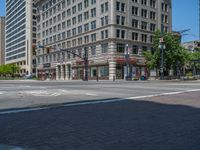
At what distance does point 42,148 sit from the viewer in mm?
5070

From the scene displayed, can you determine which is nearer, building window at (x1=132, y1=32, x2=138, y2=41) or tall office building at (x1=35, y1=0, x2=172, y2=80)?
tall office building at (x1=35, y1=0, x2=172, y2=80)

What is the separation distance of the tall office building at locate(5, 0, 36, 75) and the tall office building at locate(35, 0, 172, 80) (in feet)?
143

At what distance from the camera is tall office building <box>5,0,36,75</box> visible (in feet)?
392

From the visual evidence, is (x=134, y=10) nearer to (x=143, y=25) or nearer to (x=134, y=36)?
(x=143, y=25)

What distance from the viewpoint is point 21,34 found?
131 m

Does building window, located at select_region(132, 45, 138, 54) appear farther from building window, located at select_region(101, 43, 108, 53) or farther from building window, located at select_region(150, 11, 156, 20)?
building window, located at select_region(150, 11, 156, 20)

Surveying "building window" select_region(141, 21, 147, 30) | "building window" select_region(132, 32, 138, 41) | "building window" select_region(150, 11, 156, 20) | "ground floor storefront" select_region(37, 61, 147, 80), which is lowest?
"ground floor storefront" select_region(37, 61, 147, 80)

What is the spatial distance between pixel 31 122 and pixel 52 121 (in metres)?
0.55

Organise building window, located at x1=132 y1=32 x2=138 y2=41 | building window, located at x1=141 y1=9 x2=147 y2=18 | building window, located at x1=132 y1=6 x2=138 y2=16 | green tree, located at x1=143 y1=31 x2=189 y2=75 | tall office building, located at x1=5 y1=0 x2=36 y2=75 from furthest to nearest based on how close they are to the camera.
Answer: tall office building, located at x1=5 y1=0 x2=36 y2=75 < building window, located at x1=141 y1=9 x2=147 y2=18 < building window, located at x1=132 y1=6 x2=138 y2=16 < building window, located at x1=132 y1=32 x2=138 y2=41 < green tree, located at x1=143 y1=31 x2=189 y2=75

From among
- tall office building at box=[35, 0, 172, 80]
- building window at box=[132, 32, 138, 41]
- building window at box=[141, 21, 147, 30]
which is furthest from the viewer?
building window at box=[141, 21, 147, 30]

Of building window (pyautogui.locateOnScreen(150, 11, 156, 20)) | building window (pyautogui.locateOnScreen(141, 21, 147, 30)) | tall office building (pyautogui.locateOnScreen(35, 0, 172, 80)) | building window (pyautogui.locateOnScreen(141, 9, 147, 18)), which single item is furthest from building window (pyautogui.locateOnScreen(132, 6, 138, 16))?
building window (pyautogui.locateOnScreen(150, 11, 156, 20))

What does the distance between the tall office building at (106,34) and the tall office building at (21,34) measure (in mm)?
43541

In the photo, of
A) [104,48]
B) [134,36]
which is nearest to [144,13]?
[134,36]

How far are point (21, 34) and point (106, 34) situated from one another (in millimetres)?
80832
